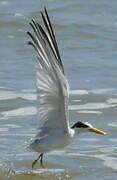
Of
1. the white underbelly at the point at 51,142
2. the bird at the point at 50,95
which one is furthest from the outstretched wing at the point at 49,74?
the white underbelly at the point at 51,142

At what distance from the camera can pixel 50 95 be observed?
29.1 feet

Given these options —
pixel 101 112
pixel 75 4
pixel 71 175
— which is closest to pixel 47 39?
pixel 71 175

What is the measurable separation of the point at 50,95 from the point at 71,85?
364 centimetres

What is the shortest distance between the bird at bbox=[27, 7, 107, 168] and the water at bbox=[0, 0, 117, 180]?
0.44 meters

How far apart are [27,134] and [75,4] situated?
6909 mm

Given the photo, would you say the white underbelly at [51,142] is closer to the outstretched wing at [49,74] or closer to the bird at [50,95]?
the bird at [50,95]

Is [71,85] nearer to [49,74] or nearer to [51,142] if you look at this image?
[51,142]

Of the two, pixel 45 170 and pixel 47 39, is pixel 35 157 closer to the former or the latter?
pixel 45 170

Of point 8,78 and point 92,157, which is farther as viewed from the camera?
point 8,78

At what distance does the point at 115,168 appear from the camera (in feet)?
31.3

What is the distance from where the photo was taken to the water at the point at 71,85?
9.75 m

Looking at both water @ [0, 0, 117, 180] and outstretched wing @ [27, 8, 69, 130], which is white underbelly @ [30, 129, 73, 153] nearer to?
outstretched wing @ [27, 8, 69, 130]

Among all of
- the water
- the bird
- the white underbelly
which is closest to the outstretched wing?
the bird

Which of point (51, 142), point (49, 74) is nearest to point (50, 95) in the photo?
point (49, 74)
